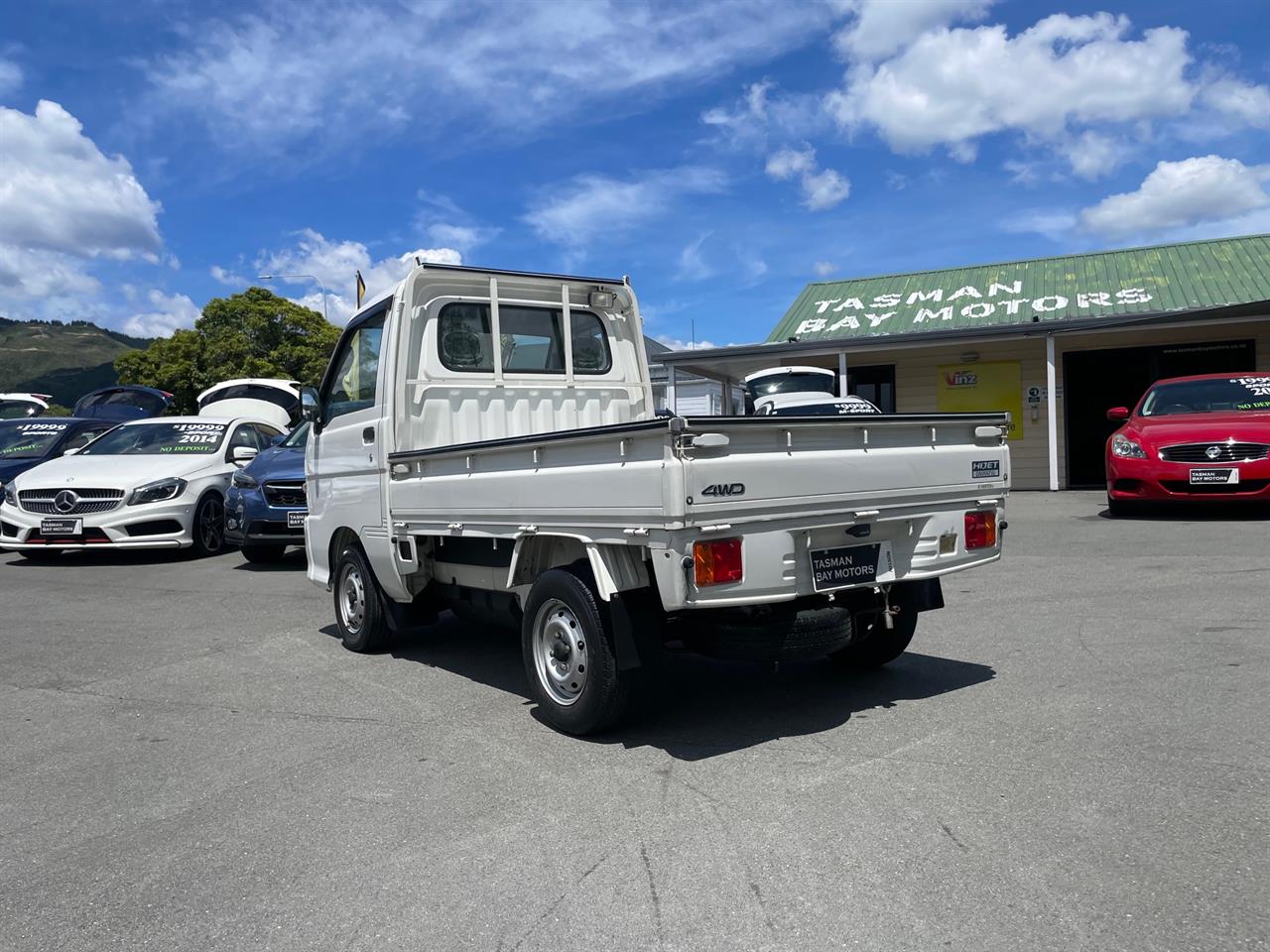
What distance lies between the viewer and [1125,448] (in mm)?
11492

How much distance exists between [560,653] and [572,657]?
14cm

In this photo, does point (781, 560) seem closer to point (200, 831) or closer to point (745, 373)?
point (200, 831)

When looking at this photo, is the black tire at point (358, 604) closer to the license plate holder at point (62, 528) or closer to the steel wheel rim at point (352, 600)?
the steel wheel rim at point (352, 600)

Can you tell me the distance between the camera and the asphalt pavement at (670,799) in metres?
2.78

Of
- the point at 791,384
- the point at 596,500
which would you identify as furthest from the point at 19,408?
the point at 596,500

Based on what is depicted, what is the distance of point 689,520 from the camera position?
3674 mm

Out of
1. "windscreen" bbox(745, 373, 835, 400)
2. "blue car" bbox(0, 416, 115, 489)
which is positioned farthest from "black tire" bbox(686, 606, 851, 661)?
"windscreen" bbox(745, 373, 835, 400)

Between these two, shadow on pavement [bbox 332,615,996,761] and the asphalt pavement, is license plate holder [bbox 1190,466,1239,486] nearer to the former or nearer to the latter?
the asphalt pavement

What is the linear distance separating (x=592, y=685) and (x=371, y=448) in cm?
243

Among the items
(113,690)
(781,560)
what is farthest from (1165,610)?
(113,690)

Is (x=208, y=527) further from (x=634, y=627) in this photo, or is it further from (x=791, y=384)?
(x=791, y=384)

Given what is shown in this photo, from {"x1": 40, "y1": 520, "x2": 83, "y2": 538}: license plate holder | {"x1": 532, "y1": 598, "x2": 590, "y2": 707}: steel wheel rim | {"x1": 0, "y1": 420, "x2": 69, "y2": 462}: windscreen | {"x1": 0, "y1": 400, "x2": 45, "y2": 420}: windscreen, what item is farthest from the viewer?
{"x1": 0, "y1": 400, "x2": 45, "y2": 420}: windscreen

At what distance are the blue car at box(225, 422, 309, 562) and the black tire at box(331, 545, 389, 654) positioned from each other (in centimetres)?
379

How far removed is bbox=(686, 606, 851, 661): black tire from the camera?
13.7 ft
